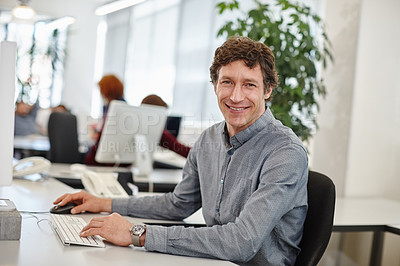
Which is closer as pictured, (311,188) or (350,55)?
(311,188)

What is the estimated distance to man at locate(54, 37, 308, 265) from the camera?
5.12ft

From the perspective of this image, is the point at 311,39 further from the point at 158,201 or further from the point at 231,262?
the point at 231,262

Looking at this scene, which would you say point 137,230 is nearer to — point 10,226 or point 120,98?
point 10,226

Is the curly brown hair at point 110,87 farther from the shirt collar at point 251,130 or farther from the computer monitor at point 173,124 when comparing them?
the shirt collar at point 251,130

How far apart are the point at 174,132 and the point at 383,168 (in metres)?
2.00

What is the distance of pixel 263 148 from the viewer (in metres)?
1.81

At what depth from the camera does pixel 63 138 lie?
4422 mm

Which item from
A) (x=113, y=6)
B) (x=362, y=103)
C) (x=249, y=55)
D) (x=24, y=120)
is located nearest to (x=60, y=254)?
(x=249, y=55)

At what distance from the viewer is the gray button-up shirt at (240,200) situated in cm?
156

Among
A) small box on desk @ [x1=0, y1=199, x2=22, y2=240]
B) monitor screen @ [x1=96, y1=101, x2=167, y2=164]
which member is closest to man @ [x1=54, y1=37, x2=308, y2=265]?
small box on desk @ [x1=0, y1=199, x2=22, y2=240]

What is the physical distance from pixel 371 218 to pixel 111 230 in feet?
5.65

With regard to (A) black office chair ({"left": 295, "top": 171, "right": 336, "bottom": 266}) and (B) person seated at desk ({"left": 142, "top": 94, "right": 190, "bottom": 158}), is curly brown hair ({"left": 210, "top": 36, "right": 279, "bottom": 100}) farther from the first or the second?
(B) person seated at desk ({"left": 142, "top": 94, "right": 190, "bottom": 158})

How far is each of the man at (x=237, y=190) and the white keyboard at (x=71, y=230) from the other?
0.10 ft

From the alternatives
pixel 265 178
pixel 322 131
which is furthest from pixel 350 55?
pixel 265 178
